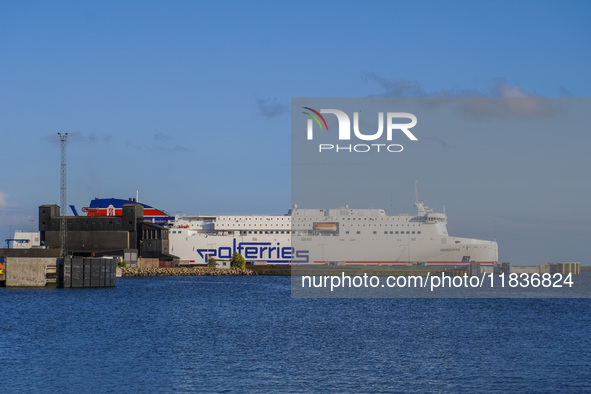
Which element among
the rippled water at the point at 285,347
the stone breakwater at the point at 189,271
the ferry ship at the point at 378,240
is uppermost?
the ferry ship at the point at 378,240

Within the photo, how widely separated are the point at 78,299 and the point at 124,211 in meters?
40.8

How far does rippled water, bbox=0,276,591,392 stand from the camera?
61.1ft

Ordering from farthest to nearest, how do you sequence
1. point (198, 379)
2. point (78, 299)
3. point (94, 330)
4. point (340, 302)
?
point (340, 302)
point (78, 299)
point (94, 330)
point (198, 379)

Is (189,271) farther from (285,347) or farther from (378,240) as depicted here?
(285,347)

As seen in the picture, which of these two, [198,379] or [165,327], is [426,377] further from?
[165,327]

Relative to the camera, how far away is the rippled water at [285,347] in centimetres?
1862

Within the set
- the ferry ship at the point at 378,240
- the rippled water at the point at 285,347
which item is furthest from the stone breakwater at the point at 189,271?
the rippled water at the point at 285,347

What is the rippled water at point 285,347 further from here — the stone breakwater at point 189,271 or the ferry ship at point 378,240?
the ferry ship at point 378,240

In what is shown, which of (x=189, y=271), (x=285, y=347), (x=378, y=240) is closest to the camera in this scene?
(x=285, y=347)

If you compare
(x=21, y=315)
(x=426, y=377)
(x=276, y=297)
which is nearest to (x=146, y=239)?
(x=276, y=297)

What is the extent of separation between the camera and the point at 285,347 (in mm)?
24406

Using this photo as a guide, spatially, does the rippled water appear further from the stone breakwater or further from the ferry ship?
the ferry ship

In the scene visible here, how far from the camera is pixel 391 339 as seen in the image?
2667cm

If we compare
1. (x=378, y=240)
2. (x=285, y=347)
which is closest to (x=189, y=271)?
(x=378, y=240)
